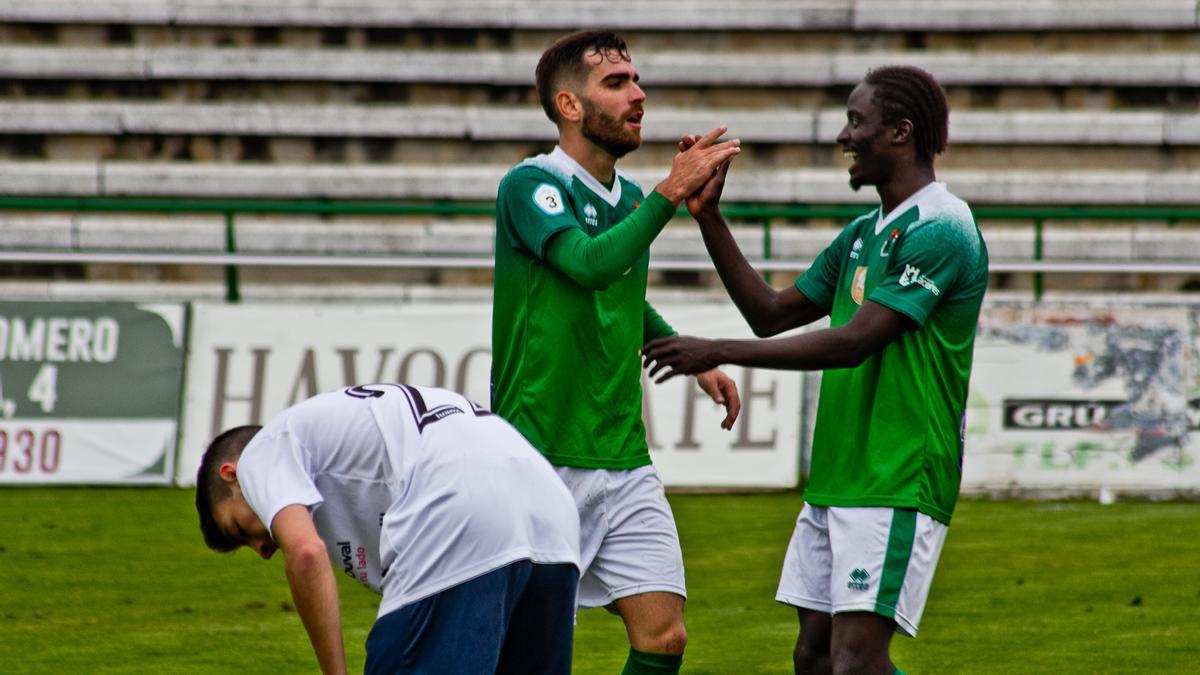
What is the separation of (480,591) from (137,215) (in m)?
13.8

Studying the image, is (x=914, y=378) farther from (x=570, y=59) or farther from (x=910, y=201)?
(x=570, y=59)

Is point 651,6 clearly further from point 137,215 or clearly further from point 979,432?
point 979,432

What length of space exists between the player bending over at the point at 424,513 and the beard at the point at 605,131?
1.44m

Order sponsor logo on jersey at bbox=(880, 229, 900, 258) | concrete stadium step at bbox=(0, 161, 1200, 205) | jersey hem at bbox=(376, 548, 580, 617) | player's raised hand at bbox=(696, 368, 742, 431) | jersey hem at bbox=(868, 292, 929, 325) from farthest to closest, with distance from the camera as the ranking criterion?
concrete stadium step at bbox=(0, 161, 1200, 205) → player's raised hand at bbox=(696, 368, 742, 431) → sponsor logo on jersey at bbox=(880, 229, 900, 258) → jersey hem at bbox=(868, 292, 929, 325) → jersey hem at bbox=(376, 548, 580, 617)

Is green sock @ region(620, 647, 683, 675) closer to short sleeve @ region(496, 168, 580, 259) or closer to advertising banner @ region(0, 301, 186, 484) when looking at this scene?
short sleeve @ region(496, 168, 580, 259)

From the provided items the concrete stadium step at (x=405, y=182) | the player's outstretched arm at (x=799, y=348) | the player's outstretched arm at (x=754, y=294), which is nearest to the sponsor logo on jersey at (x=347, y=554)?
the player's outstretched arm at (x=799, y=348)

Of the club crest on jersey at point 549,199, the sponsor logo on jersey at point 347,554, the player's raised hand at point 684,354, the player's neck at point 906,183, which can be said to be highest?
the player's neck at point 906,183

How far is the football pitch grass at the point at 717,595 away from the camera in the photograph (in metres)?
7.04

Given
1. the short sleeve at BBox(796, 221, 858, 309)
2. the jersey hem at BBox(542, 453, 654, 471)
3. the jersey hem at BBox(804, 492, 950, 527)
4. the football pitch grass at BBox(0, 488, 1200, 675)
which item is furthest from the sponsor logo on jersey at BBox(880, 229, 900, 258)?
the football pitch grass at BBox(0, 488, 1200, 675)

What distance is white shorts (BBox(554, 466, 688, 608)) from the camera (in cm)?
516

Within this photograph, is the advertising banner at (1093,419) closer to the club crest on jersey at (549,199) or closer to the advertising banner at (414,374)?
the advertising banner at (414,374)

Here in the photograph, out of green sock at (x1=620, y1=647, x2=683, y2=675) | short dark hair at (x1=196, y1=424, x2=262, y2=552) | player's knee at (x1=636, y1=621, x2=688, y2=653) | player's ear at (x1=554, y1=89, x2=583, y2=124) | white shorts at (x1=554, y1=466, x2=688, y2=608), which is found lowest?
green sock at (x1=620, y1=647, x2=683, y2=675)

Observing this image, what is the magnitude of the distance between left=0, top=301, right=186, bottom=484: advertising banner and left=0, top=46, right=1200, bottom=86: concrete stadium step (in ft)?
19.6

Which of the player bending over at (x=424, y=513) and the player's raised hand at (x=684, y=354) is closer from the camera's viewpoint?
the player bending over at (x=424, y=513)
